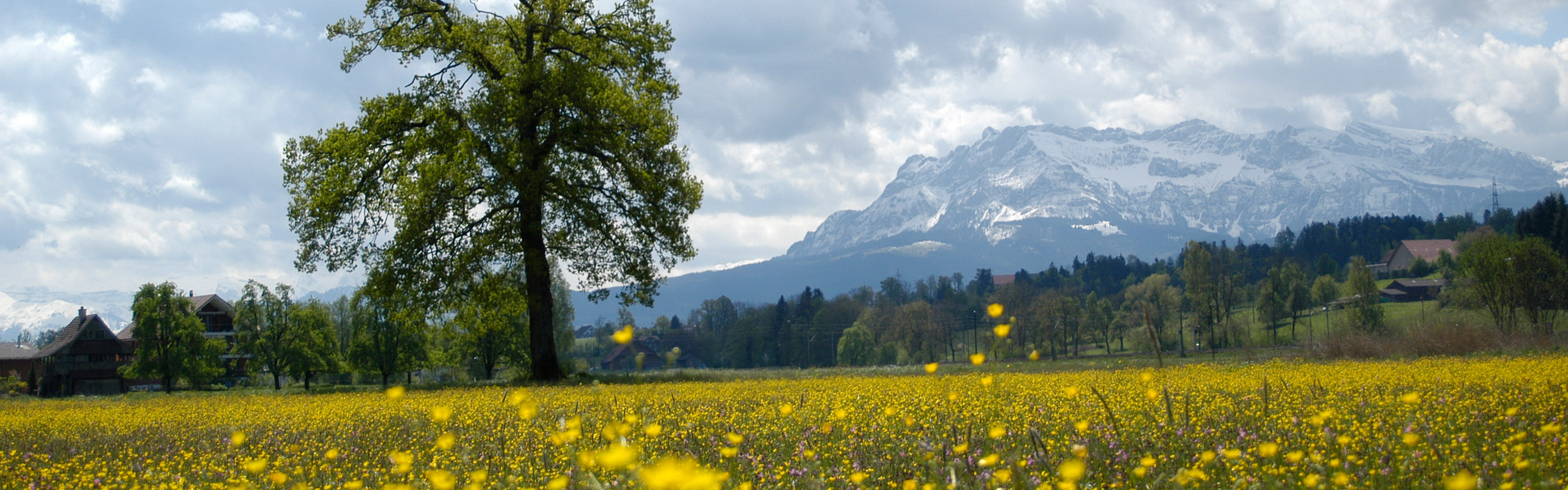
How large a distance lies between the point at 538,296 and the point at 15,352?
117 m

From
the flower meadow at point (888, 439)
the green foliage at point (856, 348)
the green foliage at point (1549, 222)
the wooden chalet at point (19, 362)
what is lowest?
the green foliage at point (856, 348)

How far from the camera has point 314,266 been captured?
22922mm

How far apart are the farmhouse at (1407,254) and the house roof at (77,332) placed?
644 ft

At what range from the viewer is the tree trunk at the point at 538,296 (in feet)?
74.8

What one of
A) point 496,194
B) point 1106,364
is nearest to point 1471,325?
point 1106,364

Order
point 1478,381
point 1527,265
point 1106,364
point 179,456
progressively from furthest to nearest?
point 1527,265 < point 1106,364 < point 1478,381 < point 179,456

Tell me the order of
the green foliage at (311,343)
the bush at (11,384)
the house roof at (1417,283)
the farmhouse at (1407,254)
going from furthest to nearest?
the farmhouse at (1407,254)
the house roof at (1417,283)
the bush at (11,384)
the green foliage at (311,343)

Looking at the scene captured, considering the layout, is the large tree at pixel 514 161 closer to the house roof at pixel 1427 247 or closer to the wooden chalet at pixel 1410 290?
the wooden chalet at pixel 1410 290

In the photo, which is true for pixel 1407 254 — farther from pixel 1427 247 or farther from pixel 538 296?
pixel 538 296

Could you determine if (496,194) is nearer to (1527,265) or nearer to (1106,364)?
(1106,364)

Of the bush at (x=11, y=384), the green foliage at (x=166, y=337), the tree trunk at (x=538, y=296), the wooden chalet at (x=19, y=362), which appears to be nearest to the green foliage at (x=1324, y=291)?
the tree trunk at (x=538, y=296)

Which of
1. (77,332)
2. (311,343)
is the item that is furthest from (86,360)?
(311,343)

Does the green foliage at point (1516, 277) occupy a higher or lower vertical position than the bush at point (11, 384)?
higher

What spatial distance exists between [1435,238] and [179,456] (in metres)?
237
